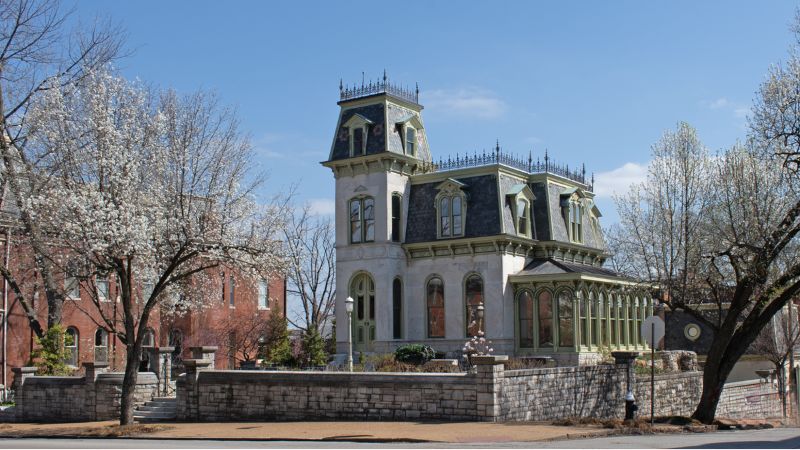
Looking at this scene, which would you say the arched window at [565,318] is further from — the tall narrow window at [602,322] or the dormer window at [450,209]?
the dormer window at [450,209]

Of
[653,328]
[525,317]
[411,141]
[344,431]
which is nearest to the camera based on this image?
[344,431]

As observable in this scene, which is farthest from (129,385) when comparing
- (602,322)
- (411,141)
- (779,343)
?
(779,343)

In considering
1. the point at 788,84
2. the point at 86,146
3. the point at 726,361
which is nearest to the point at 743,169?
the point at 788,84

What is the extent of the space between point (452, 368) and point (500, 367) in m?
5.45

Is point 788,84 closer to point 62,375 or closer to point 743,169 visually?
point 743,169

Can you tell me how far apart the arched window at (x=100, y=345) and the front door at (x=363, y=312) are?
12475mm

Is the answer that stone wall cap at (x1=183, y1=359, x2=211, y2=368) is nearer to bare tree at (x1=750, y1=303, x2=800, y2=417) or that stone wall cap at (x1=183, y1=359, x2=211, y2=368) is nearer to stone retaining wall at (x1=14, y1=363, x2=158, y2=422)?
stone retaining wall at (x1=14, y1=363, x2=158, y2=422)

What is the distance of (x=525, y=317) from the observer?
40094mm

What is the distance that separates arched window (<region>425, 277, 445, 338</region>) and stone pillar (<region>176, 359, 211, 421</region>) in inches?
583

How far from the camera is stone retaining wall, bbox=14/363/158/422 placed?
98.5 feet

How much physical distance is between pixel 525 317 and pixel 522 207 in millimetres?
4929

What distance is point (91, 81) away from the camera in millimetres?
28781

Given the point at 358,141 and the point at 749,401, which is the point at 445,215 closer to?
the point at 358,141

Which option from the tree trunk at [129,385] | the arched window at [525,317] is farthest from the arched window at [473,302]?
the tree trunk at [129,385]
